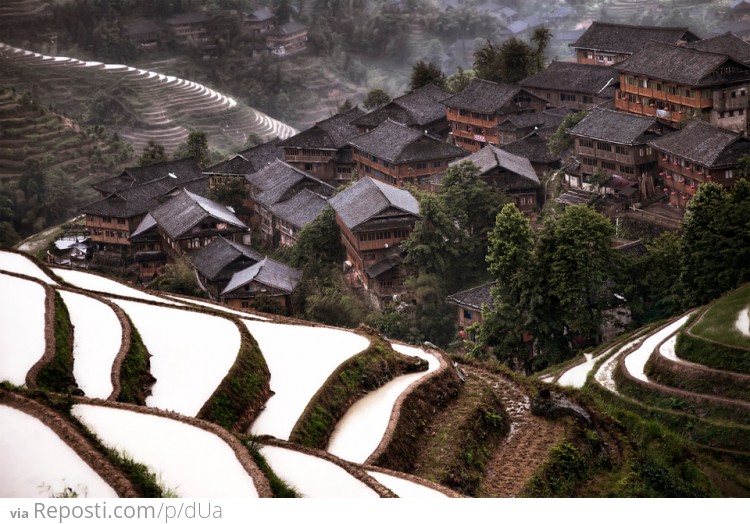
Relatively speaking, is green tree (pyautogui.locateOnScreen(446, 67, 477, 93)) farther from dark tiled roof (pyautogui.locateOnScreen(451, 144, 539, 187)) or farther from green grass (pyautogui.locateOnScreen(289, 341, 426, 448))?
green grass (pyautogui.locateOnScreen(289, 341, 426, 448))

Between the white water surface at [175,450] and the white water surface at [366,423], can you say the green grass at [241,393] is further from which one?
the white water surface at [175,450]

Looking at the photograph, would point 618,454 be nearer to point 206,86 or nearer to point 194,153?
point 194,153

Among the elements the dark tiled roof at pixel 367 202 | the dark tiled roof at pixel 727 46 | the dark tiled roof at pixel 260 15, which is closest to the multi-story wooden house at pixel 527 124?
the dark tiled roof at pixel 727 46

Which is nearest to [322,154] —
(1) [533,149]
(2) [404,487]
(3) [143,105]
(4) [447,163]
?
(4) [447,163]

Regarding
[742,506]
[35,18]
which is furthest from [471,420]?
[35,18]

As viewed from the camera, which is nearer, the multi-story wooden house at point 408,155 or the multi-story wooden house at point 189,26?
the multi-story wooden house at point 408,155

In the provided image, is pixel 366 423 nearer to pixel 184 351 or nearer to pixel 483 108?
pixel 184 351
